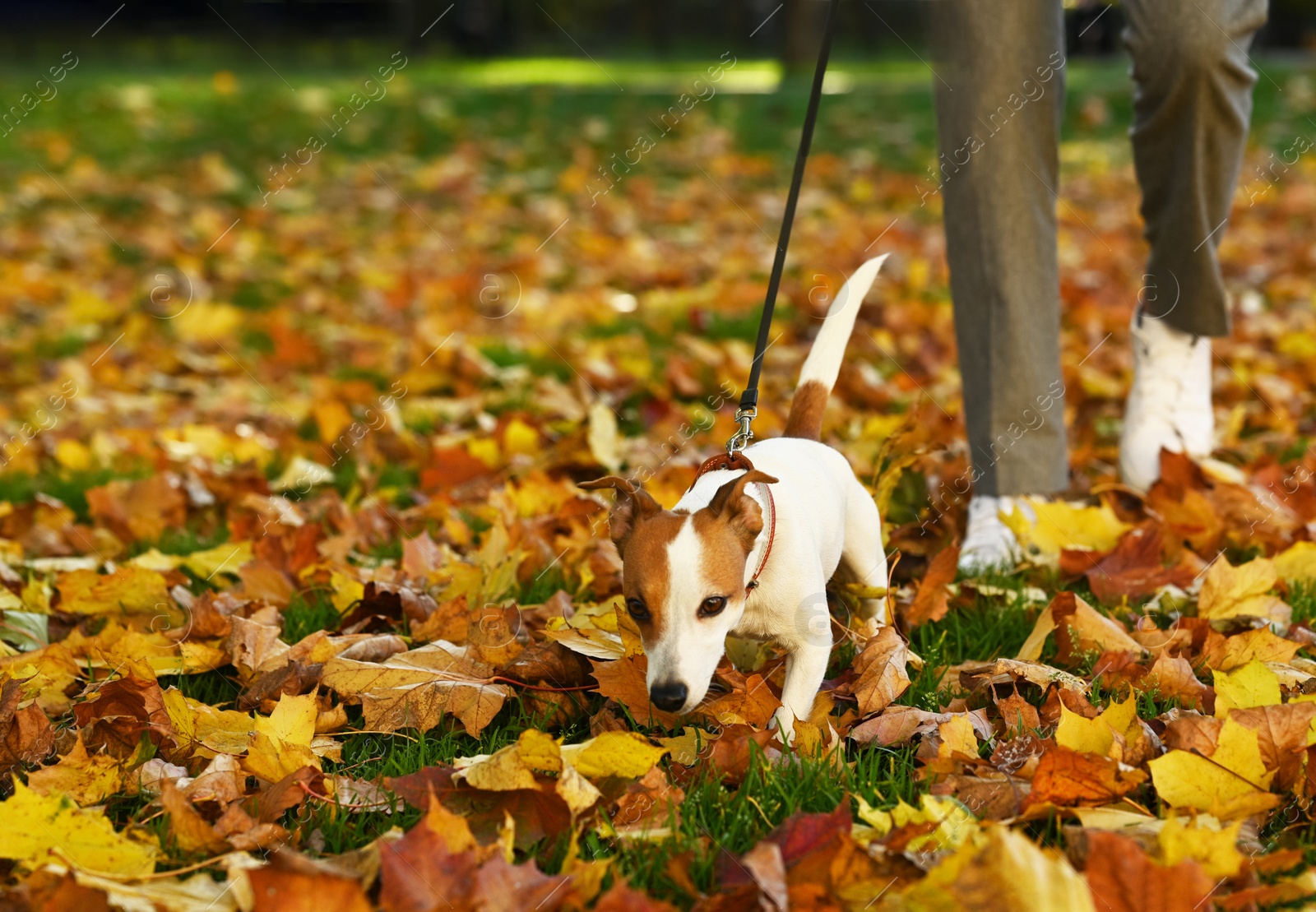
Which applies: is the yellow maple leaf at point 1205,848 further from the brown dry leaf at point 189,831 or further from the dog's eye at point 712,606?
the brown dry leaf at point 189,831

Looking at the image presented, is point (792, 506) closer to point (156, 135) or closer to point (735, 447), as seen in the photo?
point (735, 447)

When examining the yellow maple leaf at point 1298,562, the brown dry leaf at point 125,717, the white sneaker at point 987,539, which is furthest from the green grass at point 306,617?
the yellow maple leaf at point 1298,562

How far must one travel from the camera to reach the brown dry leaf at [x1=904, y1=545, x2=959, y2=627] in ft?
7.94

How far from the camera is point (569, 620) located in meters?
2.42

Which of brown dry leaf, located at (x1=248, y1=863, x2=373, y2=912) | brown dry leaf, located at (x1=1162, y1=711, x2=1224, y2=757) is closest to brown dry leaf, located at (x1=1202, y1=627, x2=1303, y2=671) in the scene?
brown dry leaf, located at (x1=1162, y1=711, x2=1224, y2=757)

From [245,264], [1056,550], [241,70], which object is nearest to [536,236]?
[245,264]

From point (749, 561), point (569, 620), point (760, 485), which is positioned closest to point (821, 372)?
point (760, 485)

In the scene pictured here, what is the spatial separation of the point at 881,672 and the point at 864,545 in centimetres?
31

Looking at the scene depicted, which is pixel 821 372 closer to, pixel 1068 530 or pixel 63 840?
pixel 1068 530

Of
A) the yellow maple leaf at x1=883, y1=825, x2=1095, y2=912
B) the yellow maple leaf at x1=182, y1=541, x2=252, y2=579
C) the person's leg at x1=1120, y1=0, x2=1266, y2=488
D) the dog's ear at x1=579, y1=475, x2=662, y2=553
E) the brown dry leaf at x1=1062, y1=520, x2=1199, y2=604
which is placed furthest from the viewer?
the yellow maple leaf at x1=182, y1=541, x2=252, y2=579

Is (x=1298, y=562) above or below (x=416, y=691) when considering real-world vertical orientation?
below

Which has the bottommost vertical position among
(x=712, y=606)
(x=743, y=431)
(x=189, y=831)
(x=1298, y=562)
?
(x=1298, y=562)

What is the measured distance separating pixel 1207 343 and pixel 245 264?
17.7 feet

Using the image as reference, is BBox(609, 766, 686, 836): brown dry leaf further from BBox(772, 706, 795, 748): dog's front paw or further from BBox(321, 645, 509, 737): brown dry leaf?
BBox(321, 645, 509, 737): brown dry leaf
